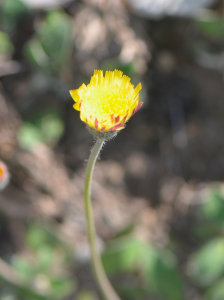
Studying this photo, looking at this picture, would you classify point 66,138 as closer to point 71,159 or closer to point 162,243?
point 71,159

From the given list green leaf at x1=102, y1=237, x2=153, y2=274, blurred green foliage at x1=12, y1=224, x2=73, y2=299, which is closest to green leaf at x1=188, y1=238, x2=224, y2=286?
green leaf at x1=102, y1=237, x2=153, y2=274

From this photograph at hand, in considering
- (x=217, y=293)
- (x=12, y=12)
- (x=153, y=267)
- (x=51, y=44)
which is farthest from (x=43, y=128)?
(x=217, y=293)

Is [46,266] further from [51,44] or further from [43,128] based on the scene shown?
[51,44]

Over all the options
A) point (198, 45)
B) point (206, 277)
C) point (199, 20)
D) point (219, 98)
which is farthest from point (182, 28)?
point (206, 277)

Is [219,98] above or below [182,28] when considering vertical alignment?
below

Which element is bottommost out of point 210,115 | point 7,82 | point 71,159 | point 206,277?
point 206,277

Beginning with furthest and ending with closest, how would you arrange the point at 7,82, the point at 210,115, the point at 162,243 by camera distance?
the point at 210,115 → the point at 7,82 → the point at 162,243

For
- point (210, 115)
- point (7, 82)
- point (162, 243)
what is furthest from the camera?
point (210, 115)

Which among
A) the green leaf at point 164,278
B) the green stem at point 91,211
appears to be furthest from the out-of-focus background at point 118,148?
the green stem at point 91,211
